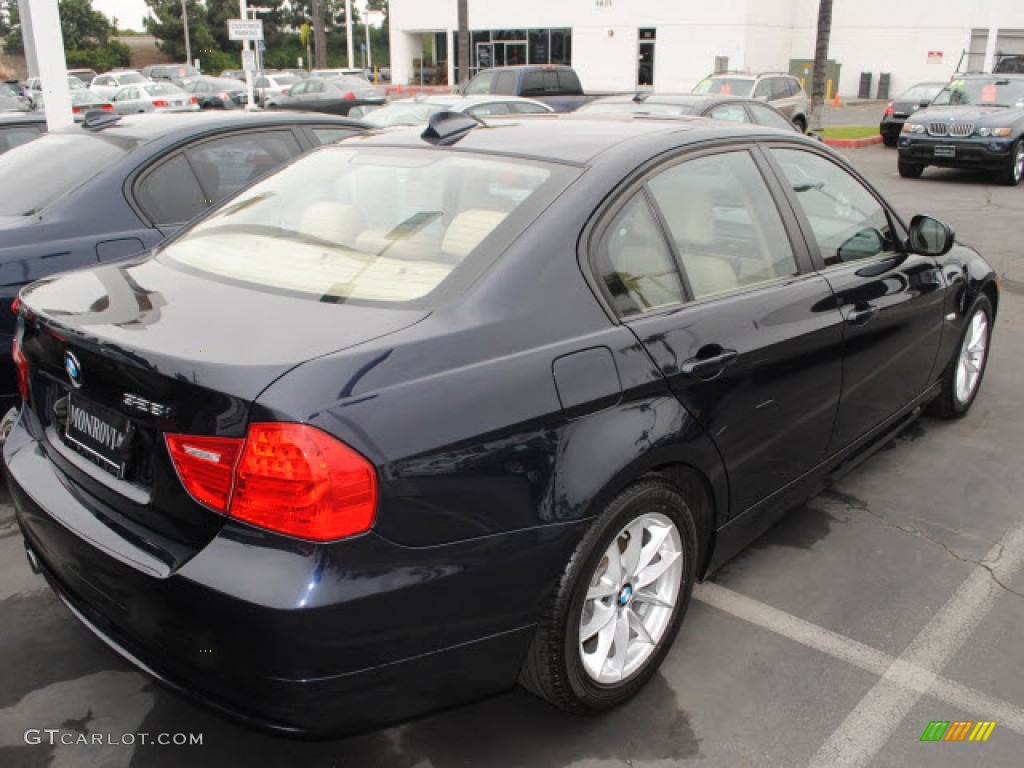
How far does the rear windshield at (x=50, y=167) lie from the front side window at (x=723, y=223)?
308 centimetres

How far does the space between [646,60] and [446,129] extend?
41.9m

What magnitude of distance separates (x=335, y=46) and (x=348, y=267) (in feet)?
287

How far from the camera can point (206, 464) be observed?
2049 mm

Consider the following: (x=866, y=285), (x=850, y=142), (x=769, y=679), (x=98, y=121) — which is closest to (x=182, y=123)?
(x=98, y=121)

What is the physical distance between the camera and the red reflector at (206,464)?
6.59 ft

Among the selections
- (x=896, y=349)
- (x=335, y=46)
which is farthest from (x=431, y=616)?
(x=335, y=46)

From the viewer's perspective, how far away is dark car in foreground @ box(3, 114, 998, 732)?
6.55ft

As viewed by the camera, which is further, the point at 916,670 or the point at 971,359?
the point at 971,359

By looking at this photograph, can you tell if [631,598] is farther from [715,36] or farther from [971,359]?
[715,36]

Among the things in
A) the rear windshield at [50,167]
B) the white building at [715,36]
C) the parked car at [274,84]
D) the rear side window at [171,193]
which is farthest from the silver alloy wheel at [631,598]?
the white building at [715,36]

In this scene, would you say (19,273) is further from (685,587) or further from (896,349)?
(896,349)

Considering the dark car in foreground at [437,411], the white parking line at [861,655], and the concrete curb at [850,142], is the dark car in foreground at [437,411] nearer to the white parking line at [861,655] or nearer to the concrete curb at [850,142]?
the white parking line at [861,655]

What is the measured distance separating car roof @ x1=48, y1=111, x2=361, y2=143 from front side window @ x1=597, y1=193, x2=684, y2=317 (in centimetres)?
310

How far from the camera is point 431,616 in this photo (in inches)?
82.5
